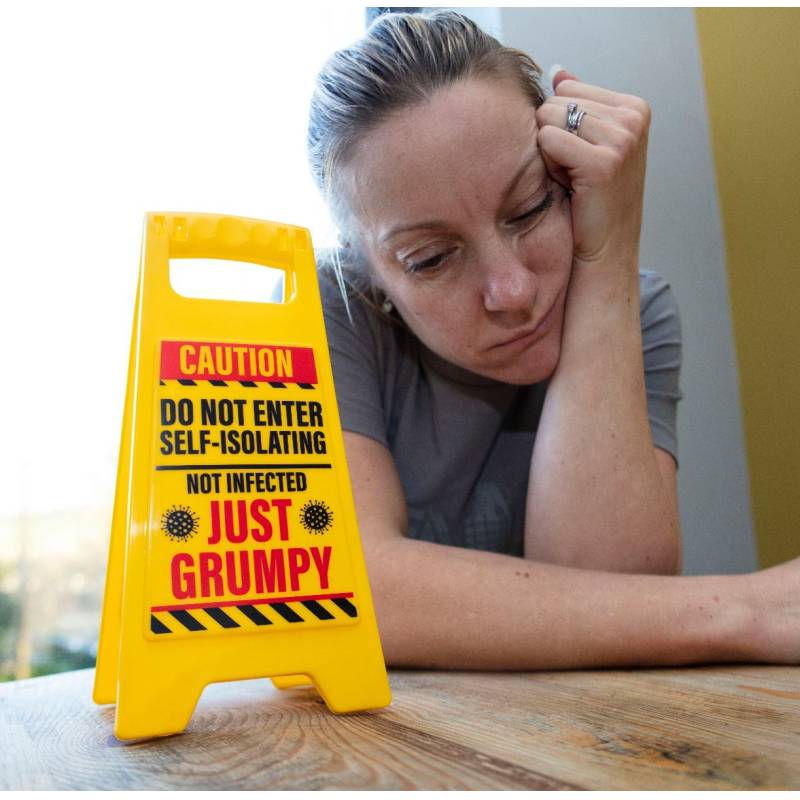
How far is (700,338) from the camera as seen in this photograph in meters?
1.74

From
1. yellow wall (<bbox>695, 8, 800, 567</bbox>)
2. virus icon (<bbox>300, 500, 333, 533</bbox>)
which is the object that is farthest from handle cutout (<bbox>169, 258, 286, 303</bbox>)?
virus icon (<bbox>300, 500, 333, 533</bbox>)

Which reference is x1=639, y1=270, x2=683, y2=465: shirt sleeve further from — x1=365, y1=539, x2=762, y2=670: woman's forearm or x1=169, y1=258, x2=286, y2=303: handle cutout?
x1=169, y1=258, x2=286, y2=303: handle cutout

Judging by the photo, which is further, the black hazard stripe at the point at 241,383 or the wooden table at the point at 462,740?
the black hazard stripe at the point at 241,383

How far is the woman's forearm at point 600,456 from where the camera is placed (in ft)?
3.04

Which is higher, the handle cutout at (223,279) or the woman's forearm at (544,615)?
the handle cutout at (223,279)

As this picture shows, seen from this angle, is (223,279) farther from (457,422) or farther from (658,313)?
(658,313)

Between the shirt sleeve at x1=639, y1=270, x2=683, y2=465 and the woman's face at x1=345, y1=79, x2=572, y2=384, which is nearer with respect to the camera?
the woman's face at x1=345, y1=79, x2=572, y2=384

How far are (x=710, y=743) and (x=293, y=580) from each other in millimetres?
289

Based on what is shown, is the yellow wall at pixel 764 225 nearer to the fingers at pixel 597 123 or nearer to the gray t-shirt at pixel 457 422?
the gray t-shirt at pixel 457 422

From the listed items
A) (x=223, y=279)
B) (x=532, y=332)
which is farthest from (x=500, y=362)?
(x=223, y=279)

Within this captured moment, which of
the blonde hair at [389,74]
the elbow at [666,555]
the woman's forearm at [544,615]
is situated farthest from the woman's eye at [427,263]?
the elbow at [666,555]

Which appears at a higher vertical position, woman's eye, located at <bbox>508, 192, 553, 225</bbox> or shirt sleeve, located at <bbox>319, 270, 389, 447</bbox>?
woman's eye, located at <bbox>508, 192, 553, 225</bbox>

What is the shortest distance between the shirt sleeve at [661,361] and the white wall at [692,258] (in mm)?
603

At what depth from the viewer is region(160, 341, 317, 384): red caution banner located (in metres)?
0.55
